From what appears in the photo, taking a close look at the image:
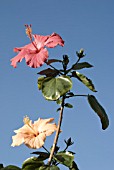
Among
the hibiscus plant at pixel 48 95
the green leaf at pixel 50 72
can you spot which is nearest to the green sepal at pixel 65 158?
the hibiscus plant at pixel 48 95

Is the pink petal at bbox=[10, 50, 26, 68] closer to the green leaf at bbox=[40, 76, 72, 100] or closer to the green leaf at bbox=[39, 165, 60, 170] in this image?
the green leaf at bbox=[40, 76, 72, 100]

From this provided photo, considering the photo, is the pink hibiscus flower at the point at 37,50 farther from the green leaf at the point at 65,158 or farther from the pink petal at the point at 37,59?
the green leaf at the point at 65,158

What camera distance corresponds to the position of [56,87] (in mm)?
1372

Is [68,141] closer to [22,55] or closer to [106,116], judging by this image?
[106,116]

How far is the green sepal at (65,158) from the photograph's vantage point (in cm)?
136

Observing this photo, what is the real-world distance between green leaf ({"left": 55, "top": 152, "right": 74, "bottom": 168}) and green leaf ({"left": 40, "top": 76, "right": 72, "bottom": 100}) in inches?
8.7

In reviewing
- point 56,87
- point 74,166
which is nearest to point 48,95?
point 56,87

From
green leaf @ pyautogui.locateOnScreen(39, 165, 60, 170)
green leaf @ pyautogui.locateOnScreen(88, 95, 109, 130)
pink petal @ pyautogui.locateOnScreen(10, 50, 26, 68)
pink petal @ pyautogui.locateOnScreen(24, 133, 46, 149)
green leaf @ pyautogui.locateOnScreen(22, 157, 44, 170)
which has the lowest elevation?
green leaf @ pyautogui.locateOnScreen(39, 165, 60, 170)

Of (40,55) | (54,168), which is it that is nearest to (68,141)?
(54,168)

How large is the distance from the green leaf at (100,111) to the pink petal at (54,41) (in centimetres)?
24

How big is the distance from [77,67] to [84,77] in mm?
58

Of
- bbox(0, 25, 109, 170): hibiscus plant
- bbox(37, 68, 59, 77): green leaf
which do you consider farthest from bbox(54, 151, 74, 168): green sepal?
bbox(37, 68, 59, 77): green leaf

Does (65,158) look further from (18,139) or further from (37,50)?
(37,50)

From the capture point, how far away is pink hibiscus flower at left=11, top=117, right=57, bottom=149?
54.8 inches
